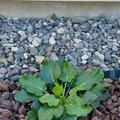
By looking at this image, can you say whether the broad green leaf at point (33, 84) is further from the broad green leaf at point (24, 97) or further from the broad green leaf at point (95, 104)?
the broad green leaf at point (95, 104)

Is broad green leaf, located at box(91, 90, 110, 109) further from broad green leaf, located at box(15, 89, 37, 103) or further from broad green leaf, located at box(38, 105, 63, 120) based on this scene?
broad green leaf, located at box(15, 89, 37, 103)

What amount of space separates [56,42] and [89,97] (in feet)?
2.19

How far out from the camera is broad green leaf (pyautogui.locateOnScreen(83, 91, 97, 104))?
242cm

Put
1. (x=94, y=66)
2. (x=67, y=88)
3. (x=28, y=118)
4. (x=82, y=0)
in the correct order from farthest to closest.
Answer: (x=82, y=0) → (x=94, y=66) → (x=67, y=88) → (x=28, y=118)

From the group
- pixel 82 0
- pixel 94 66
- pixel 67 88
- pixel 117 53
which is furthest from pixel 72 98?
pixel 82 0

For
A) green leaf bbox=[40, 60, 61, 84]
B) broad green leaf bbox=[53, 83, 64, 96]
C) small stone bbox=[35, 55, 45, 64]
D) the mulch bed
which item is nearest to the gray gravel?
small stone bbox=[35, 55, 45, 64]

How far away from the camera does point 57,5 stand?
3.20 meters

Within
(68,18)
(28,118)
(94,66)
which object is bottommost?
(28,118)

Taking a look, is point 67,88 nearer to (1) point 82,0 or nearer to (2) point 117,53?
(2) point 117,53

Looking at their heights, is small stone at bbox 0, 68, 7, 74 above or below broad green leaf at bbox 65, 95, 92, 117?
above

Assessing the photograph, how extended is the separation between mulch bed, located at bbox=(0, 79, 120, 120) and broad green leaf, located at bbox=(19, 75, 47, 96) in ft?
0.41

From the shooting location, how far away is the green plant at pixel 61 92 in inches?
93.0

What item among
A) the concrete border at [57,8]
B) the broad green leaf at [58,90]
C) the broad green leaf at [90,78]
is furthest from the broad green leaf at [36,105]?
the concrete border at [57,8]

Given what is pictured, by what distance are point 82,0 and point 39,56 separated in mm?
551
